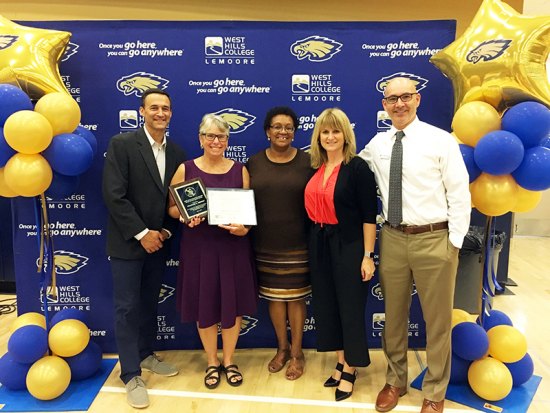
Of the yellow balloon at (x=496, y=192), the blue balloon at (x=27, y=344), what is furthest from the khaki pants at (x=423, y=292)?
the blue balloon at (x=27, y=344)

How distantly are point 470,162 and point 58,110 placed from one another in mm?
2384

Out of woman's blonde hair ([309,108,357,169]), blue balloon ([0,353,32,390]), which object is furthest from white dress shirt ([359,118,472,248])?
blue balloon ([0,353,32,390])

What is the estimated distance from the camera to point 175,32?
3217 millimetres

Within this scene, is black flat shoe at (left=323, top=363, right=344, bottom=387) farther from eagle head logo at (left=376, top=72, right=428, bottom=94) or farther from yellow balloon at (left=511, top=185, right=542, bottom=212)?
eagle head logo at (left=376, top=72, right=428, bottom=94)

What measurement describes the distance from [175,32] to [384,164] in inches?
71.4

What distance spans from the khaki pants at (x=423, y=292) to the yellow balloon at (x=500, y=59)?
0.87 meters

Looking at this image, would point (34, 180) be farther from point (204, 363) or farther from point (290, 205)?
point (204, 363)

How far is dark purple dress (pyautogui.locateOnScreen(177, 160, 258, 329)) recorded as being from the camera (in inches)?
111

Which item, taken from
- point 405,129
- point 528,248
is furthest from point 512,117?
point 528,248

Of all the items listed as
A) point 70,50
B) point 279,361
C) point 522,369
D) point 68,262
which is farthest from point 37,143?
point 522,369

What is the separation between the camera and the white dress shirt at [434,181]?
93.0 inches

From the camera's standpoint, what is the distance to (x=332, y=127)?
8.50 ft

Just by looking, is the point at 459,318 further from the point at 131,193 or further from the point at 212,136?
the point at 131,193

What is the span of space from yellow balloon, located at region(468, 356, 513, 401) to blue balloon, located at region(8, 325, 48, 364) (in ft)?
8.99
